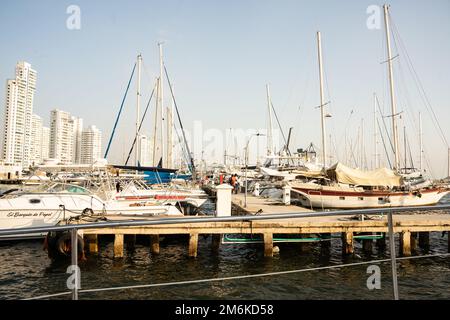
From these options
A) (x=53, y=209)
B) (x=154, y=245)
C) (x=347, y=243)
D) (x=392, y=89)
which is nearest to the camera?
(x=347, y=243)

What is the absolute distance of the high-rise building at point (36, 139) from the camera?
15100 centimetres

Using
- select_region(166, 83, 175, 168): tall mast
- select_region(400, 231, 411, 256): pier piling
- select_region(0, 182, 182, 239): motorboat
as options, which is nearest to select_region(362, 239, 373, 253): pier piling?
select_region(400, 231, 411, 256): pier piling

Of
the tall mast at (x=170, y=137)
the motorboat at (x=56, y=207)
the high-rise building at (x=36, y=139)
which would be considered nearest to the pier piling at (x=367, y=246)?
the motorboat at (x=56, y=207)

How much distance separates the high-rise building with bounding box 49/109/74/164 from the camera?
168 meters

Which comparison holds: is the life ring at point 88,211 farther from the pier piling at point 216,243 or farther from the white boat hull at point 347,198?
the white boat hull at point 347,198

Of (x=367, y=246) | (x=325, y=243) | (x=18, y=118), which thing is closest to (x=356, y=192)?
(x=367, y=246)

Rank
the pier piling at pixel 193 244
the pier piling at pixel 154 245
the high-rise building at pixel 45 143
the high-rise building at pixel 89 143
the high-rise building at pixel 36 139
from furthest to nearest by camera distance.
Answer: the high-rise building at pixel 89 143 < the high-rise building at pixel 45 143 < the high-rise building at pixel 36 139 < the pier piling at pixel 154 245 < the pier piling at pixel 193 244

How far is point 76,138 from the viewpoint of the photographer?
186375 mm

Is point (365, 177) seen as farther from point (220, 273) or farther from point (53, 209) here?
point (53, 209)

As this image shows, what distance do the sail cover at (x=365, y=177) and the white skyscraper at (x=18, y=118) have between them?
14464 cm

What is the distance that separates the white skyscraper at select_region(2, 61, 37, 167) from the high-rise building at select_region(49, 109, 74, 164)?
22.4m

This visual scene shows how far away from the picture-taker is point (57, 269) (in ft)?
41.8

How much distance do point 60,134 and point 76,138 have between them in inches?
633
